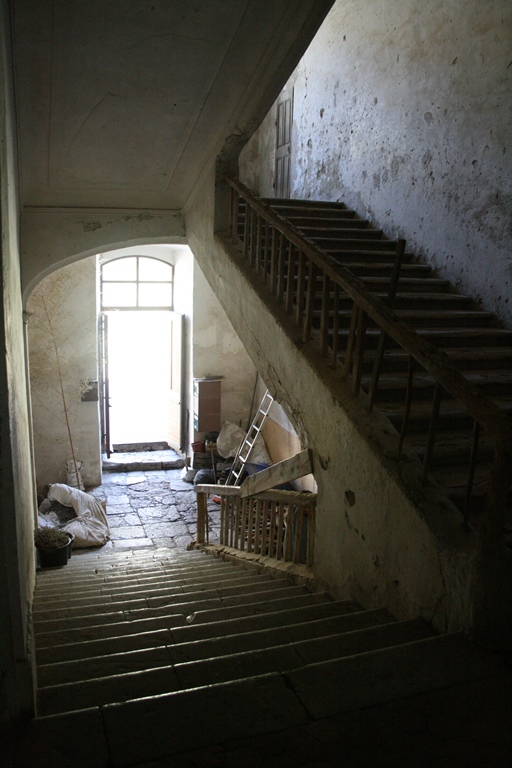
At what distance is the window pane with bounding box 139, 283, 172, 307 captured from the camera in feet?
38.1

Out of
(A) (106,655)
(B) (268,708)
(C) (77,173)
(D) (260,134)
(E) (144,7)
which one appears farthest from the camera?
(D) (260,134)

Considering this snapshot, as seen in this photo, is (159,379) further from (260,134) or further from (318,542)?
(318,542)

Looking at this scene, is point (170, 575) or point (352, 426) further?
point (170, 575)

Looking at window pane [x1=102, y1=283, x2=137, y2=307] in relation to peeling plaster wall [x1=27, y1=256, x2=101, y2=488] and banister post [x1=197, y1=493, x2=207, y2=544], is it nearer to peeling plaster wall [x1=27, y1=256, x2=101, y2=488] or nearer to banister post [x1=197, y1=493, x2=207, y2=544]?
peeling plaster wall [x1=27, y1=256, x2=101, y2=488]

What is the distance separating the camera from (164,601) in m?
3.68

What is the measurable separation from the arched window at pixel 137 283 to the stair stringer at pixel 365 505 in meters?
6.97

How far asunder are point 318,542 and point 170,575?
1536mm

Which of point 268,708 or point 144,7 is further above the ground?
point 144,7

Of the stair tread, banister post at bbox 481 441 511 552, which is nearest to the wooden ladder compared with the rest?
the stair tread

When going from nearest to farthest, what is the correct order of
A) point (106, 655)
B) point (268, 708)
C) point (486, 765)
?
point (486, 765), point (268, 708), point (106, 655)

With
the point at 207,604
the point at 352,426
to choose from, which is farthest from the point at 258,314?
the point at 207,604

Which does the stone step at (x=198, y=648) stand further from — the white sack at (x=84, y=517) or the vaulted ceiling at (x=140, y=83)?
the white sack at (x=84, y=517)

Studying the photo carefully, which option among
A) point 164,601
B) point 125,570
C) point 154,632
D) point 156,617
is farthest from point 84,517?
point 154,632

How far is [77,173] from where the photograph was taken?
18.2 feet
